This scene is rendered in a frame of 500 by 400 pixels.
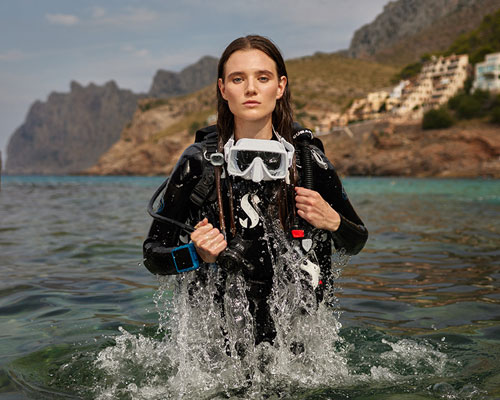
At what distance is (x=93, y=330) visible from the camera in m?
5.09

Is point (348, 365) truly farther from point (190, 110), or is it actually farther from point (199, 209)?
point (190, 110)

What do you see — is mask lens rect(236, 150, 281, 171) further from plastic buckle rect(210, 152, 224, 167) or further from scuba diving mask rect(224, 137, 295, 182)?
plastic buckle rect(210, 152, 224, 167)

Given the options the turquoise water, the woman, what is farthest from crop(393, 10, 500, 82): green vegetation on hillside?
the woman

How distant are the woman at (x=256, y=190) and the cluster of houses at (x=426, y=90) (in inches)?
3847

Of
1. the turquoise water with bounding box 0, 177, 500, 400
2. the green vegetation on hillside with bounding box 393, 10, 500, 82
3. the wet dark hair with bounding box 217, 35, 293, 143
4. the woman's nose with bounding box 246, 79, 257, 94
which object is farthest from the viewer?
the green vegetation on hillside with bounding box 393, 10, 500, 82

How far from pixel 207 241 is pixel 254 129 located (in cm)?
87

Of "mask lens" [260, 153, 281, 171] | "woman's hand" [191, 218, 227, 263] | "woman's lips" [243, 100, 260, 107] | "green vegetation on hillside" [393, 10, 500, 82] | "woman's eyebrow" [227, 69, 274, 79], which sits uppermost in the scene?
"green vegetation on hillside" [393, 10, 500, 82]

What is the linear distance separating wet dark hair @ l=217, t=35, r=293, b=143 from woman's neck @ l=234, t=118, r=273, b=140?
98 mm

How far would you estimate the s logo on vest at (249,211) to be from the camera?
312 centimetres

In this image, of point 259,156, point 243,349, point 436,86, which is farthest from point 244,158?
point 436,86

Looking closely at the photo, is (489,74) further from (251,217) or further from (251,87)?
(251,217)

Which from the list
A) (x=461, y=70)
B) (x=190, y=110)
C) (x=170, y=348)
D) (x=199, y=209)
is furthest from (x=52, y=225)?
(x=190, y=110)

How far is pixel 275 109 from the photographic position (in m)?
3.35

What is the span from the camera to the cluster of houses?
96.1 m
